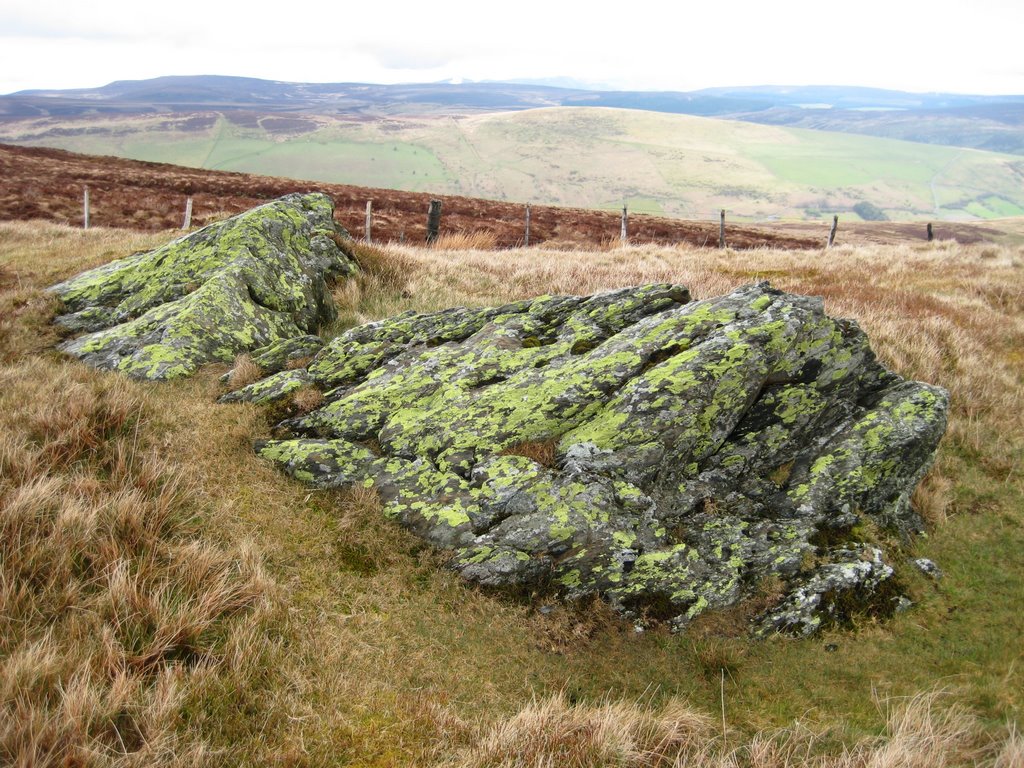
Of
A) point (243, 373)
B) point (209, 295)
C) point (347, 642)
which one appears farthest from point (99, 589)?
point (209, 295)

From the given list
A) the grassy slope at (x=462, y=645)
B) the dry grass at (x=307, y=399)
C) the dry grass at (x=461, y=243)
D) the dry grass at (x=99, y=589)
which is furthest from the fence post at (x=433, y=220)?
the dry grass at (x=99, y=589)

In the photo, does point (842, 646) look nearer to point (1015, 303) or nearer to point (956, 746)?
point (956, 746)

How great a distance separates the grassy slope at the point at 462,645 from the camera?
354cm

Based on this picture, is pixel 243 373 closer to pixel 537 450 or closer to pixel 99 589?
pixel 99 589

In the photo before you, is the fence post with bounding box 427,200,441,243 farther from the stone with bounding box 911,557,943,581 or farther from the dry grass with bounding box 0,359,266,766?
the stone with bounding box 911,557,943,581

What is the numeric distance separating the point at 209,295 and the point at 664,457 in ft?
24.5

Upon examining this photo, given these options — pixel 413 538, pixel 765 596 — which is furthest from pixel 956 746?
pixel 413 538

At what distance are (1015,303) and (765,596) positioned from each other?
1455 cm

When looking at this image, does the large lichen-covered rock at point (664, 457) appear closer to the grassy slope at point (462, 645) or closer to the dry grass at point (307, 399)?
the dry grass at point (307, 399)

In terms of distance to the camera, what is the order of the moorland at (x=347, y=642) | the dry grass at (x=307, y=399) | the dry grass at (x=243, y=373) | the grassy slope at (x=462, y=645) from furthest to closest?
the dry grass at (x=243, y=373) < the dry grass at (x=307, y=399) < the grassy slope at (x=462, y=645) < the moorland at (x=347, y=642)

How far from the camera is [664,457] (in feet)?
19.0

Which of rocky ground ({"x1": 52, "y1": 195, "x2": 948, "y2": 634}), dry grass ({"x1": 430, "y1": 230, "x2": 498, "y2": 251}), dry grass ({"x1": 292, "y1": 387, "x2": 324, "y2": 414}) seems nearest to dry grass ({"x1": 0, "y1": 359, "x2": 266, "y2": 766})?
rocky ground ({"x1": 52, "y1": 195, "x2": 948, "y2": 634})

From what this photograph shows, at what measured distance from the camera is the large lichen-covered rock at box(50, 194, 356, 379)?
8.29 metres

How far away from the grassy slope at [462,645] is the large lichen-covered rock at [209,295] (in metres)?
0.77
